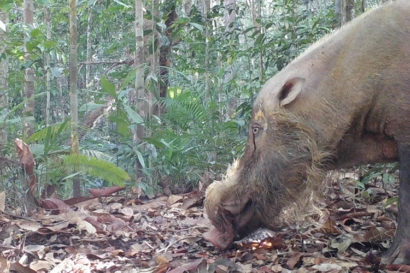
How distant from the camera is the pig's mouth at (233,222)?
145 inches

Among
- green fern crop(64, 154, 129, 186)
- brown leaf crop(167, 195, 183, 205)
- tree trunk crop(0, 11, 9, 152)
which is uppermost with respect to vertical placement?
tree trunk crop(0, 11, 9, 152)

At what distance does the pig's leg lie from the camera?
3.19m

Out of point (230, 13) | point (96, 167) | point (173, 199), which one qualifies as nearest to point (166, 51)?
point (230, 13)

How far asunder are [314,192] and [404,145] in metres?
0.72

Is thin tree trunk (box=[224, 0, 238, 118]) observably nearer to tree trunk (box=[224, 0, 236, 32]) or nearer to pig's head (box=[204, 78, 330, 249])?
tree trunk (box=[224, 0, 236, 32])

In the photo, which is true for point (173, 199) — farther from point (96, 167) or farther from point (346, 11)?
point (346, 11)

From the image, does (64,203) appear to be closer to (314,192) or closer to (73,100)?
(73,100)

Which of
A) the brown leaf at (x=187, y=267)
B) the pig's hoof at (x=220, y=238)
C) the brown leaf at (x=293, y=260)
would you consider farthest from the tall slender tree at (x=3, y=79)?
the brown leaf at (x=293, y=260)

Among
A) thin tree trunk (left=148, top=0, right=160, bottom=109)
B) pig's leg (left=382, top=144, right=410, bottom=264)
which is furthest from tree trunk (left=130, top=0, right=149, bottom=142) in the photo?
pig's leg (left=382, top=144, right=410, bottom=264)

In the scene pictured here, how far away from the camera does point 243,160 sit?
3834 mm

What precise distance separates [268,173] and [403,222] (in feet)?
2.95

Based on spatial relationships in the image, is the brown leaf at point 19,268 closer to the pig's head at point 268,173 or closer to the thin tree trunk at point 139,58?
the pig's head at point 268,173

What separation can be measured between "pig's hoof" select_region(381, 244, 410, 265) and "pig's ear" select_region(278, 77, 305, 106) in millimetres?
1135

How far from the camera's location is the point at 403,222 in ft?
10.7
